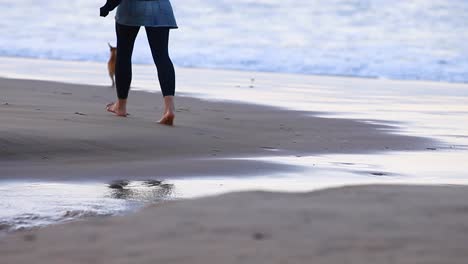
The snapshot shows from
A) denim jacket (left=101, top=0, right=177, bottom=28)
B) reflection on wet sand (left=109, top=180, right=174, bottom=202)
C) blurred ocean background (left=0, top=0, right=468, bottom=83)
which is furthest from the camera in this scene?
blurred ocean background (left=0, top=0, right=468, bottom=83)

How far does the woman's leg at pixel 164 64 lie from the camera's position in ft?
25.9

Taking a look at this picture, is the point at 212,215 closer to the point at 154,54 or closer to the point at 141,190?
the point at 141,190

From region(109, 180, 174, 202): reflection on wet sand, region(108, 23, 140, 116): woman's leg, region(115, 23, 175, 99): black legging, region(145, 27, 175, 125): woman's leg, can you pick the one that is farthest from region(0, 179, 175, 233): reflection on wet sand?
region(108, 23, 140, 116): woman's leg

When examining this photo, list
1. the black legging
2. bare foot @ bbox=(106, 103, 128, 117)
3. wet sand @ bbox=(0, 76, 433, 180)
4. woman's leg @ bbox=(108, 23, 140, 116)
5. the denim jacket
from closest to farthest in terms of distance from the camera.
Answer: wet sand @ bbox=(0, 76, 433, 180) < the denim jacket < the black legging < woman's leg @ bbox=(108, 23, 140, 116) < bare foot @ bbox=(106, 103, 128, 117)

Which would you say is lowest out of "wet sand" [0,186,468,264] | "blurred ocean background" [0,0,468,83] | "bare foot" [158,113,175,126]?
"blurred ocean background" [0,0,468,83]

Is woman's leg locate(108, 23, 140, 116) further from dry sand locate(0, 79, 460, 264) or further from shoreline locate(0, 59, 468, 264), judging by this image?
dry sand locate(0, 79, 460, 264)

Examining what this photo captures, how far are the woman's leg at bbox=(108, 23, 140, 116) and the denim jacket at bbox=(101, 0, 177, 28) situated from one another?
170mm

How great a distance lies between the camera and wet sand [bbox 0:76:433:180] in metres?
5.70

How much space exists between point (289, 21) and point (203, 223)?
2694 cm

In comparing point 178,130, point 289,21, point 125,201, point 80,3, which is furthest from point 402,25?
point 125,201

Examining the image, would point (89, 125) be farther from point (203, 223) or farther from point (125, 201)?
point (203, 223)

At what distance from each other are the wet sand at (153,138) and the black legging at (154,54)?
29 centimetres

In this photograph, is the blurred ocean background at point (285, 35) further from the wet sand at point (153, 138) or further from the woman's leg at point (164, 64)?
the woman's leg at point (164, 64)

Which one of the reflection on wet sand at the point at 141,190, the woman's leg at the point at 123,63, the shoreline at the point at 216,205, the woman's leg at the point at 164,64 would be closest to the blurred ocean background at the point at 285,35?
the woman's leg at the point at 123,63
